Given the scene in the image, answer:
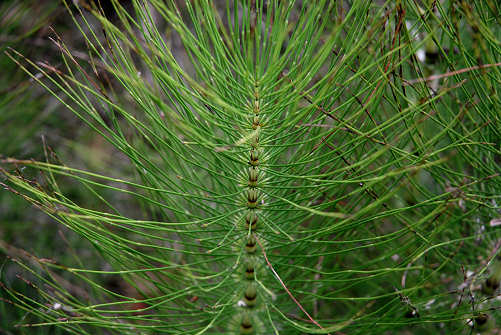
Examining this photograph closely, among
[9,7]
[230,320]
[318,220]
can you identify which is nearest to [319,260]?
[318,220]

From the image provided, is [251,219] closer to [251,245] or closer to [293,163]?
[251,245]

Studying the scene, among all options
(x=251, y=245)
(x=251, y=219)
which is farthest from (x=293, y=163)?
(x=251, y=245)

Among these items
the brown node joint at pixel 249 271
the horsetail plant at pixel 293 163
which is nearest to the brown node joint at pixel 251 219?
the horsetail plant at pixel 293 163

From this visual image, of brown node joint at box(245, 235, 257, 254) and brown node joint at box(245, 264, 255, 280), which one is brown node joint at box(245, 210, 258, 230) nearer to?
brown node joint at box(245, 235, 257, 254)

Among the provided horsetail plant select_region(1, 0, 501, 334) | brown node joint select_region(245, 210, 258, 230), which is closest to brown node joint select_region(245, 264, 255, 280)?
horsetail plant select_region(1, 0, 501, 334)

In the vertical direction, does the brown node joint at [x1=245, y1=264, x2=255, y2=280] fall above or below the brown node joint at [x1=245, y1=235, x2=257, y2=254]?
below

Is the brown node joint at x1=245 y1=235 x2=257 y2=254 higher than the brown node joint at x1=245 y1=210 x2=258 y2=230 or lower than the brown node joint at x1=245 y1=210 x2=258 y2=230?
lower

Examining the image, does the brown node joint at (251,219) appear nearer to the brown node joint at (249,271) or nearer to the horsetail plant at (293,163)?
the horsetail plant at (293,163)

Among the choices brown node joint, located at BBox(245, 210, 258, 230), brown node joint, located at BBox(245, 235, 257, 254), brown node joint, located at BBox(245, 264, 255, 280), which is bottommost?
brown node joint, located at BBox(245, 264, 255, 280)

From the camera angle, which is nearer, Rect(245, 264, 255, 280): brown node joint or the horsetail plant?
the horsetail plant

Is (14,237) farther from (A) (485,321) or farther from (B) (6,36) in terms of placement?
(A) (485,321)
